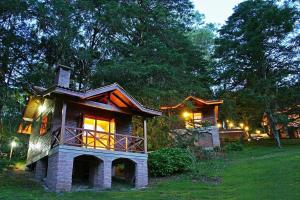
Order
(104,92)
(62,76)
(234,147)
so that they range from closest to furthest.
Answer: (104,92)
(62,76)
(234,147)

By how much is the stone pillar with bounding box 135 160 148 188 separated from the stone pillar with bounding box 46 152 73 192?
3.91 meters

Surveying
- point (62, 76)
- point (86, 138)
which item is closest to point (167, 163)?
point (86, 138)

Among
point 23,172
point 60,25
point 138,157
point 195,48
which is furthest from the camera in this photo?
point 195,48

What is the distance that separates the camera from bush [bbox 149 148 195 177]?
775 inches

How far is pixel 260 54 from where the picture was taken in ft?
110

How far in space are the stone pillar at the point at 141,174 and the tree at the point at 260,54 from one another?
16.9 m

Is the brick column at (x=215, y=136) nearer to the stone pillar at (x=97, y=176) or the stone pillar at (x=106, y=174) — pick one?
the stone pillar at (x=106, y=174)

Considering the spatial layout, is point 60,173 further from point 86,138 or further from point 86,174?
point 86,174

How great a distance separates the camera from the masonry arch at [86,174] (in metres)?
16.9

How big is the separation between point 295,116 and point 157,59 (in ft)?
54.4

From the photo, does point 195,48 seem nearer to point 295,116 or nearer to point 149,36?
point 149,36

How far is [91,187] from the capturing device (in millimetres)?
16797

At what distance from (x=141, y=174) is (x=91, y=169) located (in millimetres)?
2869

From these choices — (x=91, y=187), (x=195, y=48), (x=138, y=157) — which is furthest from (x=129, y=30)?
(x=91, y=187)
